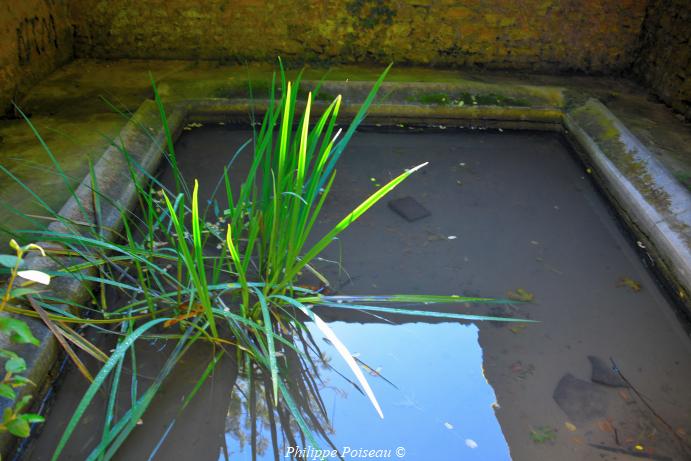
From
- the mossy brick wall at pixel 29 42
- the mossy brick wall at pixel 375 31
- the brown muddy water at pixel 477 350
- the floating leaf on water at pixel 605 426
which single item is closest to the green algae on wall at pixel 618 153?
the brown muddy water at pixel 477 350

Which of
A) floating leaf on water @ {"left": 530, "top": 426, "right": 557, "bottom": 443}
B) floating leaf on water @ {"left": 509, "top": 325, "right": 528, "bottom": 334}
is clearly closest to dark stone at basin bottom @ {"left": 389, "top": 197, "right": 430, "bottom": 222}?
floating leaf on water @ {"left": 509, "top": 325, "right": 528, "bottom": 334}

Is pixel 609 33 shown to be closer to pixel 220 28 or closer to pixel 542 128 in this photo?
pixel 542 128

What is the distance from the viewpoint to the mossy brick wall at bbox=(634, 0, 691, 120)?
135 inches

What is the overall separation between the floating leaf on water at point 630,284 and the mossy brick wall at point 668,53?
142 centimetres

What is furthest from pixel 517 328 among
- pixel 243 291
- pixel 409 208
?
pixel 243 291

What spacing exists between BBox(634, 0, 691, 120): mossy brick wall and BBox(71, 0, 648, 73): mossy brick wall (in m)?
0.10

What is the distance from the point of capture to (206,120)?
3.38 metres

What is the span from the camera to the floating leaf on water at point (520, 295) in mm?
2305

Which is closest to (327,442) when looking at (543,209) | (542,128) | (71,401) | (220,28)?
(71,401)

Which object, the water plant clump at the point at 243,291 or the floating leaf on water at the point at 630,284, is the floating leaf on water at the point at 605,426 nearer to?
the water plant clump at the point at 243,291

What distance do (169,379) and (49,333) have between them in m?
0.37

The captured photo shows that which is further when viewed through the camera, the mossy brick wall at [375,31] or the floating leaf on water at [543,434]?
the mossy brick wall at [375,31]

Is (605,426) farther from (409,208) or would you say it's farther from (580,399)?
(409,208)

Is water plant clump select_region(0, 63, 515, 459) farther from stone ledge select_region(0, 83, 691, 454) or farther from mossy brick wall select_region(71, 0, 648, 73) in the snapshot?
mossy brick wall select_region(71, 0, 648, 73)
